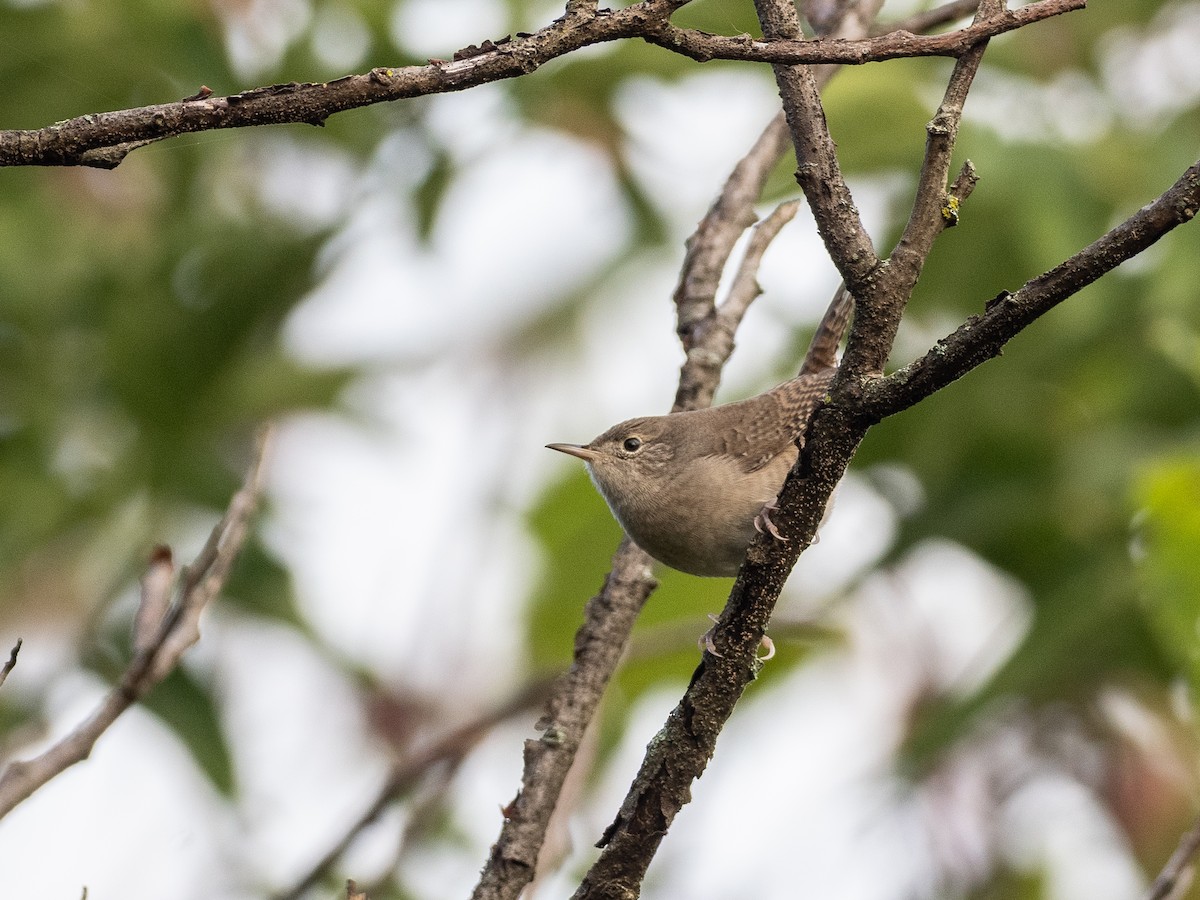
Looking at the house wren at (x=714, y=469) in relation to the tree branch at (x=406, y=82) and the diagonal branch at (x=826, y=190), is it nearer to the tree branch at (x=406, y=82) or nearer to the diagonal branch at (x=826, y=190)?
the diagonal branch at (x=826, y=190)

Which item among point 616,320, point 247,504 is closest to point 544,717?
point 247,504

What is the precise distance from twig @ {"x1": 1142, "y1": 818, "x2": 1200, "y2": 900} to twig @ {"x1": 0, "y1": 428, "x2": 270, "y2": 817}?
76.4 inches

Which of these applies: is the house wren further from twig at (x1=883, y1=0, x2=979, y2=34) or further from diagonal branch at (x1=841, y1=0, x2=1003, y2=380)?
diagonal branch at (x1=841, y1=0, x2=1003, y2=380)

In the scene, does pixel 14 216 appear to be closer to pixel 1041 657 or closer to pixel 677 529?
pixel 677 529

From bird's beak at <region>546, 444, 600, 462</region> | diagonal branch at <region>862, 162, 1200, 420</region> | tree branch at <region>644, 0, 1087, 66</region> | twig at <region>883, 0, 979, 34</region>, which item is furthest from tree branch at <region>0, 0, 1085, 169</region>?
bird's beak at <region>546, 444, 600, 462</region>

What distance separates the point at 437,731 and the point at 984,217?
3.03m

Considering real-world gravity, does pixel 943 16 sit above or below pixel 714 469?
above

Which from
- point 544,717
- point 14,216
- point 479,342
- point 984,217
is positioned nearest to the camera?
point 544,717

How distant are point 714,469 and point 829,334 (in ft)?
1.79

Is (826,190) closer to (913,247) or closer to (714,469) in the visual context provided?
(913,247)

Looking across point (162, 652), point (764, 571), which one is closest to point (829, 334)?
point (764, 571)

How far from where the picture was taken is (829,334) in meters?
4.16

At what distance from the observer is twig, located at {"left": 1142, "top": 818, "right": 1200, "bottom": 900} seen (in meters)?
2.67

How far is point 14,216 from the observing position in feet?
19.9
